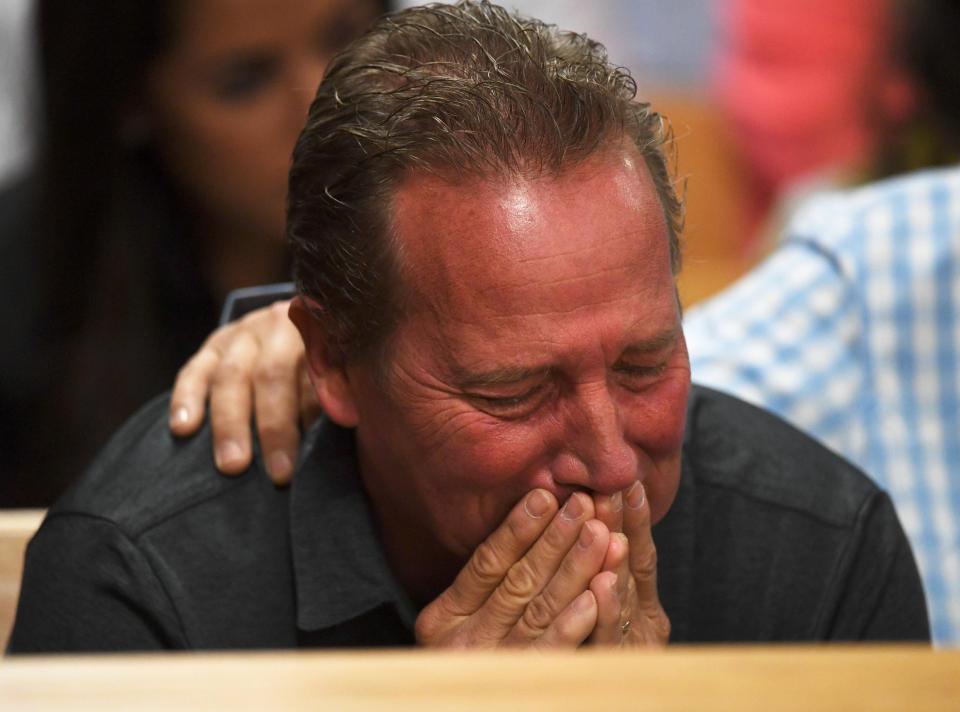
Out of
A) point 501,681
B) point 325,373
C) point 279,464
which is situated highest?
point 501,681

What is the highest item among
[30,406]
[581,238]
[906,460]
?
[581,238]

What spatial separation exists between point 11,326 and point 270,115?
56 centimetres

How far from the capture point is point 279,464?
1.24 metres

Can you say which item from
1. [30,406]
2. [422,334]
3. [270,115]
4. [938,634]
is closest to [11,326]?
[30,406]

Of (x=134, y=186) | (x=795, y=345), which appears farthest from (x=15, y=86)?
(x=795, y=345)

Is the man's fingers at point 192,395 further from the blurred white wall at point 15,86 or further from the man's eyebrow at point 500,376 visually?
the blurred white wall at point 15,86

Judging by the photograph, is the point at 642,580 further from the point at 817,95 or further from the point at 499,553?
the point at 817,95

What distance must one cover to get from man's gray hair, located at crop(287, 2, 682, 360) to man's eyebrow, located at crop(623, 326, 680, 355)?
93 millimetres


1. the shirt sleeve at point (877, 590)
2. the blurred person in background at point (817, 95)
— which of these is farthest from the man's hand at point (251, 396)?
the blurred person in background at point (817, 95)

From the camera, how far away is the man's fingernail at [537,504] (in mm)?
1043

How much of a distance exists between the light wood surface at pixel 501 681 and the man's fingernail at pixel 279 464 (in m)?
0.79

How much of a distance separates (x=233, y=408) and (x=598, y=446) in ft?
1.29

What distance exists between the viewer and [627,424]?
1.07 m

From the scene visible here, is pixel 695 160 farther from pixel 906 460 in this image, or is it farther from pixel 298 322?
pixel 298 322
